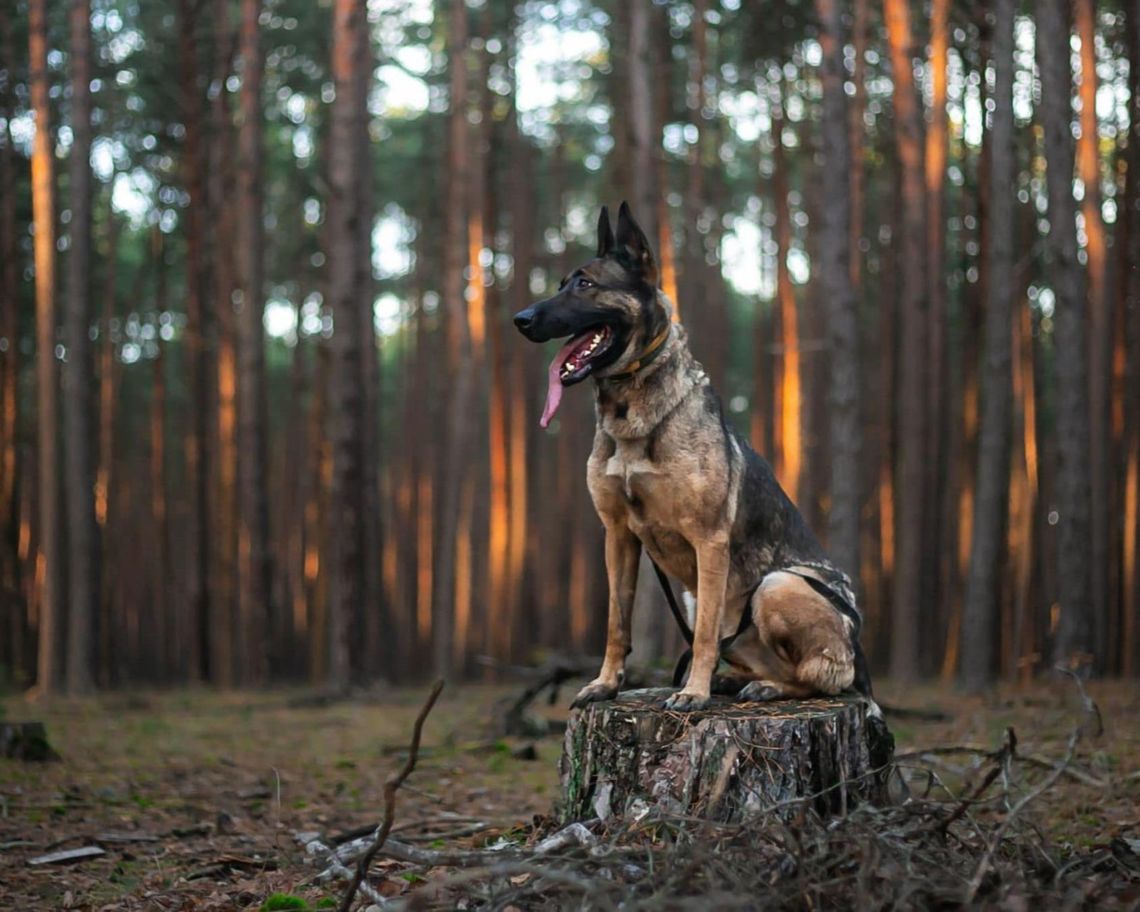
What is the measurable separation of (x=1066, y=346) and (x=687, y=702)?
10.1 m

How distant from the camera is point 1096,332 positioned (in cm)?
1697

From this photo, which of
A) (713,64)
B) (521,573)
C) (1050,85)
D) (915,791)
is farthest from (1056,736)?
(713,64)

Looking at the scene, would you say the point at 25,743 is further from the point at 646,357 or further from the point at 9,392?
the point at 9,392

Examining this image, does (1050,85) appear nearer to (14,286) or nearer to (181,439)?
(14,286)

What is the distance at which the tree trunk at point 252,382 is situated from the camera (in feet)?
63.3

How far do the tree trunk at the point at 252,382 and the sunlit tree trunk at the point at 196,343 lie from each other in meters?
0.86

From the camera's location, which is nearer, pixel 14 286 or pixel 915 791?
pixel 915 791

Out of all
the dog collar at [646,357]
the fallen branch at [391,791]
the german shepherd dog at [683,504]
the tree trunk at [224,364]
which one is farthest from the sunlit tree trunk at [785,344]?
the fallen branch at [391,791]

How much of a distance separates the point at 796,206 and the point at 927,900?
97.1 feet

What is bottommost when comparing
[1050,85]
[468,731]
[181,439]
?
[468,731]

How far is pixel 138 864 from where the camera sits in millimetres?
6570

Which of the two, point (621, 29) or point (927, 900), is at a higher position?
point (621, 29)

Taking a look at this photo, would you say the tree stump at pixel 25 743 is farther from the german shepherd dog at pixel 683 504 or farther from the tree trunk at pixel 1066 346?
the tree trunk at pixel 1066 346

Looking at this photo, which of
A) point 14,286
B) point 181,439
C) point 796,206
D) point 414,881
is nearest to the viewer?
point 414,881
